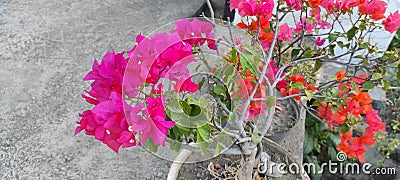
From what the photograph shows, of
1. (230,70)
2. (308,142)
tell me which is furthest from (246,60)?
(308,142)

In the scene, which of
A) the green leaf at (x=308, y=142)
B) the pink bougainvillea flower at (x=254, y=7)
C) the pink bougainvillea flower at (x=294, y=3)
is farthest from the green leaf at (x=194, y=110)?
the green leaf at (x=308, y=142)

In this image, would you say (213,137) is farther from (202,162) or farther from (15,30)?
(15,30)

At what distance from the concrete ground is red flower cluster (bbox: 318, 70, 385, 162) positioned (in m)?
0.60

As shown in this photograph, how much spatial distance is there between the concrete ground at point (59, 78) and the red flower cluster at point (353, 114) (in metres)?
0.60

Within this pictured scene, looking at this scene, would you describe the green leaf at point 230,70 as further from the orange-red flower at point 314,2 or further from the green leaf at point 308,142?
the green leaf at point 308,142

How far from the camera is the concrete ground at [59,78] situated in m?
1.58

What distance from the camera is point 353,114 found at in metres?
1.38

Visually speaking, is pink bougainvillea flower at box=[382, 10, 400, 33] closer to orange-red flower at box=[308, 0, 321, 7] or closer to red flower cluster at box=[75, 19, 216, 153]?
orange-red flower at box=[308, 0, 321, 7]

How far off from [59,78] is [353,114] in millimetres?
1270

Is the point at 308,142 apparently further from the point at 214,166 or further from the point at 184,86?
the point at 184,86

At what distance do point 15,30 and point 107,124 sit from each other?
172 centimetres

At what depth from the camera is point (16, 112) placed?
1793mm

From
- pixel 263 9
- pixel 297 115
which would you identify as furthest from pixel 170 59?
pixel 297 115

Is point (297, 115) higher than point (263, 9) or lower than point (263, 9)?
lower
